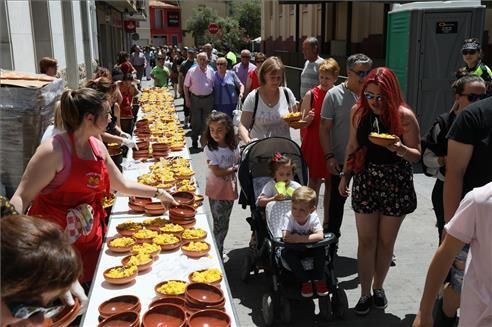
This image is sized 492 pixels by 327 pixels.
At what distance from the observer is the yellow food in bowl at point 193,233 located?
11.4 ft

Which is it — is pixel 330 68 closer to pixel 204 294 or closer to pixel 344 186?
pixel 344 186

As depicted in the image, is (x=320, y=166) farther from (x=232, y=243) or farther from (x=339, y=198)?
(x=232, y=243)

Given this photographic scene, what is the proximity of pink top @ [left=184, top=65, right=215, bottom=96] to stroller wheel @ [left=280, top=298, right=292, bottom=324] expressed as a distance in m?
6.97

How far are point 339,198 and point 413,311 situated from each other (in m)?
1.29

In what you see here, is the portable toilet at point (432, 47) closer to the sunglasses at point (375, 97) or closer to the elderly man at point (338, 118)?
the elderly man at point (338, 118)

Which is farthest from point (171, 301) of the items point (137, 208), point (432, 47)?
point (432, 47)

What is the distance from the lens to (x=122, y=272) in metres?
2.93

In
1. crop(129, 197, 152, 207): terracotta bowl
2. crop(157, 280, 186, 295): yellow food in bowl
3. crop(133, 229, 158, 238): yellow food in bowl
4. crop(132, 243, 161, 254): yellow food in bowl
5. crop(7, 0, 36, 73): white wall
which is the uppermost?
crop(7, 0, 36, 73): white wall

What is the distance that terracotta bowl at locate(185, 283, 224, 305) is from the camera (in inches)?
104


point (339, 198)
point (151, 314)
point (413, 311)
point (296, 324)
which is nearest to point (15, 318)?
point (151, 314)

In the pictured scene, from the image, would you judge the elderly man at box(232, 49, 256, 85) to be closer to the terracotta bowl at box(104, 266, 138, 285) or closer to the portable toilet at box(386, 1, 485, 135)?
the portable toilet at box(386, 1, 485, 135)

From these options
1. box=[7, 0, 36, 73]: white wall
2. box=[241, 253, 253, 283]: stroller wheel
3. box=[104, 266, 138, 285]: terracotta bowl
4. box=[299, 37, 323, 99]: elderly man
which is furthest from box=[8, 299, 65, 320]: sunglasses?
box=[7, 0, 36, 73]: white wall

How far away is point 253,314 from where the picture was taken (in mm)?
4156

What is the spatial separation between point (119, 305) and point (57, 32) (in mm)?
9020
